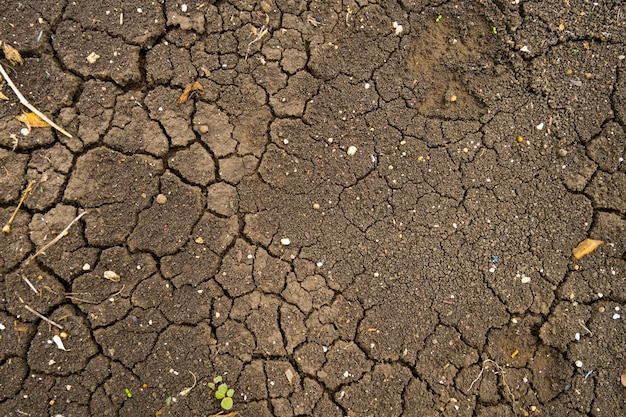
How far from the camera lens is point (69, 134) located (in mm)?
3002

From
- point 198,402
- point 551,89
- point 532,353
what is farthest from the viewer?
point 551,89

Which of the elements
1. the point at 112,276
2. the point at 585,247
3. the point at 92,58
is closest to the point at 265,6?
the point at 92,58

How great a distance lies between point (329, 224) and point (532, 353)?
1465mm

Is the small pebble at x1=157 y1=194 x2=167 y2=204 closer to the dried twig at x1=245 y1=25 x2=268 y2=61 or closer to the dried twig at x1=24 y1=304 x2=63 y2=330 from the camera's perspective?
the dried twig at x1=24 y1=304 x2=63 y2=330

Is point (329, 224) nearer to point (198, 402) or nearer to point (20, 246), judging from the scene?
point (198, 402)

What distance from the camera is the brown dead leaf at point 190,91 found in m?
3.12

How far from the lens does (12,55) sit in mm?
2996

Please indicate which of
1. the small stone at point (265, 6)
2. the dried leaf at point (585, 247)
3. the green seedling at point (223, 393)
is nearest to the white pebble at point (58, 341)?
the green seedling at point (223, 393)

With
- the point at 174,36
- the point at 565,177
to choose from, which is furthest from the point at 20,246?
the point at 565,177

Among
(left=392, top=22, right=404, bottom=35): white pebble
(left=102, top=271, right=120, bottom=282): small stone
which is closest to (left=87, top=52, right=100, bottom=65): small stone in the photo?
(left=102, top=271, right=120, bottom=282): small stone

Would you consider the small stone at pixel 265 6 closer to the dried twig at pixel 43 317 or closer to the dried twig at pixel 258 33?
the dried twig at pixel 258 33

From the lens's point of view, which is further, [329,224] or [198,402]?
[329,224]

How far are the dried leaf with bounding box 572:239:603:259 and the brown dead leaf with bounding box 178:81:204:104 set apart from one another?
2.57 metres

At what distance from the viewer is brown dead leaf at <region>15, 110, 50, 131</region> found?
Result: 2979 millimetres
